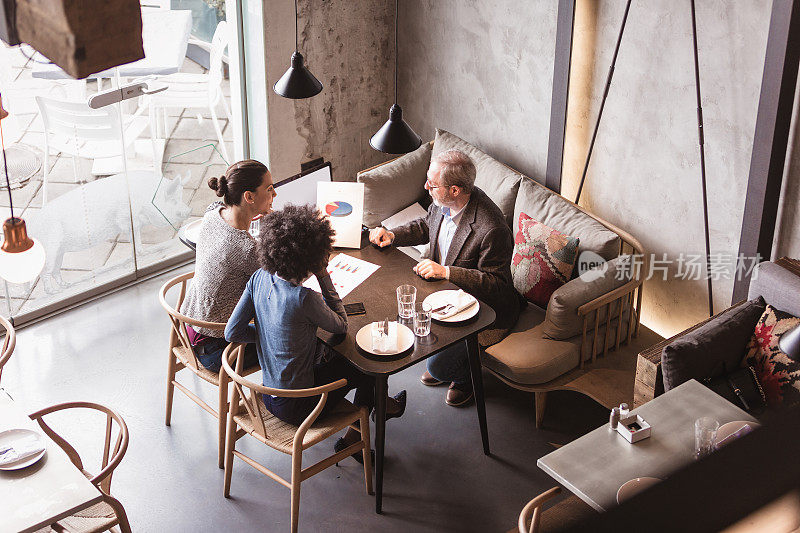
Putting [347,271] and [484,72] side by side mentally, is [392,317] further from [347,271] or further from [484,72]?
[484,72]

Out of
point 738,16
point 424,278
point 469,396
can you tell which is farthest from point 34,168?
point 738,16

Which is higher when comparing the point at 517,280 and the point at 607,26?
the point at 607,26

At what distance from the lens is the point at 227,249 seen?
12.3 ft

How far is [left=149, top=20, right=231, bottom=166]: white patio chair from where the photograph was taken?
17.2 feet

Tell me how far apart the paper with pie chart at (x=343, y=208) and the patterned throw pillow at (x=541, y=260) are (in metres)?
0.91

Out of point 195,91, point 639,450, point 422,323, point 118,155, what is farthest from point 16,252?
point 195,91

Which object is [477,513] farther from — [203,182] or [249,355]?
[203,182]

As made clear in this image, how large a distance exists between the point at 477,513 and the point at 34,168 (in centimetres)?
324

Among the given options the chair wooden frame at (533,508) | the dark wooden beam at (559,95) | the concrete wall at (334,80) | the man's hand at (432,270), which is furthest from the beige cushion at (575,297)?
the concrete wall at (334,80)

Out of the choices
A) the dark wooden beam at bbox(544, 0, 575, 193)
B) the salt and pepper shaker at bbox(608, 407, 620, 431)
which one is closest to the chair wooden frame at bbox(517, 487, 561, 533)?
the salt and pepper shaker at bbox(608, 407, 620, 431)

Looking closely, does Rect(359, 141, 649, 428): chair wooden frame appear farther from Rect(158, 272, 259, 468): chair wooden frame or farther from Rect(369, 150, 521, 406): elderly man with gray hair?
Rect(158, 272, 259, 468): chair wooden frame

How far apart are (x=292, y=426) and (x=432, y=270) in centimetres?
101

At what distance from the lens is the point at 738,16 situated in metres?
3.85

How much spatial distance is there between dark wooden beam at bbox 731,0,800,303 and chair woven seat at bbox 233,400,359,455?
210 cm
